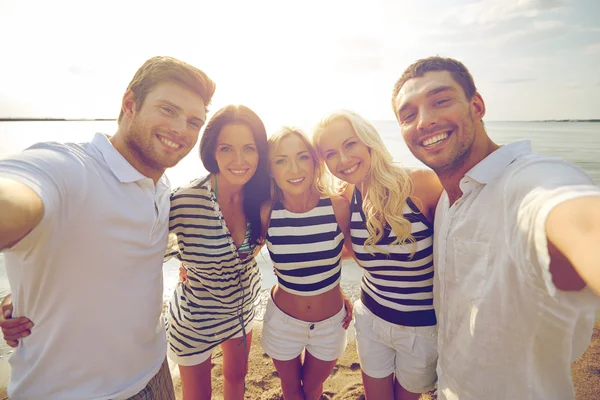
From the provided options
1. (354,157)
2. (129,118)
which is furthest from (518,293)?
(129,118)

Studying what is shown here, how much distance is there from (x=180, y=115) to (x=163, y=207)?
0.78 meters

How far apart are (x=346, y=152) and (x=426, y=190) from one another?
906mm

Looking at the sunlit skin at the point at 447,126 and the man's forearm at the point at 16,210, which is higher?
the sunlit skin at the point at 447,126

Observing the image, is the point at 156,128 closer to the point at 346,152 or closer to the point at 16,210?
the point at 16,210

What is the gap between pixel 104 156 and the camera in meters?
1.82

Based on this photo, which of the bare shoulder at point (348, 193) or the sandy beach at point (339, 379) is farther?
the sandy beach at point (339, 379)

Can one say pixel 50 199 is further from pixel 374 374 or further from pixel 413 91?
pixel 374 374

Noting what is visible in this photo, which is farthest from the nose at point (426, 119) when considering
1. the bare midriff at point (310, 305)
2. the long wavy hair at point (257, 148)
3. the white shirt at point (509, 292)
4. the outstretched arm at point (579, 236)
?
the bare midriff at point (310, 305)

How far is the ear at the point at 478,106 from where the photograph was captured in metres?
2.03

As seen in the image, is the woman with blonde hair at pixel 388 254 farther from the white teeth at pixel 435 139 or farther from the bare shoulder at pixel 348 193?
the white teeth at pixel 435 139

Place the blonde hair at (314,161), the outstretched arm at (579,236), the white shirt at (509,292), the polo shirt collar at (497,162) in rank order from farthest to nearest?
the blonde hair at (314,161), the polo shirt collar at (497,162), the white shirt at (509,292), the outstretched arm at (579,236)

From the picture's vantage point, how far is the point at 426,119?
2.01 metres

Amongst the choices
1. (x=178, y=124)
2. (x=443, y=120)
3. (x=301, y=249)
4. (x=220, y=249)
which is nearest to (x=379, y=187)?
(x=443, y=120)

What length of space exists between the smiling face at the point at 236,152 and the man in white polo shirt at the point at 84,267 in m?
0.93
